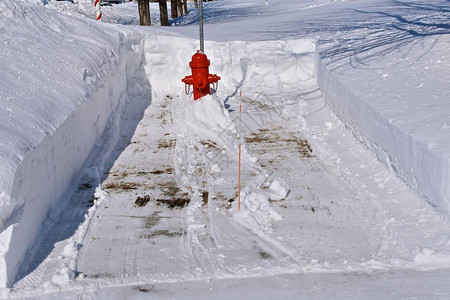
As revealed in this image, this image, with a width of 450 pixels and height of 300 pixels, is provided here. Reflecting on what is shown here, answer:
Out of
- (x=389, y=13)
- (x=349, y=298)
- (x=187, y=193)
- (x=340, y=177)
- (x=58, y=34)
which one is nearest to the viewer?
(x=349, y=298)

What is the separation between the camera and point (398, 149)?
278 inches

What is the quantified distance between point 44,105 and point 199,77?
434 cm

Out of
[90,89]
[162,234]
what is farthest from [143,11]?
[162,234]

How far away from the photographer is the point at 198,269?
5.30 m

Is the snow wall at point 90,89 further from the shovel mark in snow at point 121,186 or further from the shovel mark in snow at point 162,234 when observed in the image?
the shovel mark in snow at point 162,234

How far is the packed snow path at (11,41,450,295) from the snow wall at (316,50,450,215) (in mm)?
166

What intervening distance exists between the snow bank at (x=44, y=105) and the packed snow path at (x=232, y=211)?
1.08 feet

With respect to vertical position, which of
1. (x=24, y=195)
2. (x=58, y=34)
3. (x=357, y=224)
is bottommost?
(x=357, y=224)

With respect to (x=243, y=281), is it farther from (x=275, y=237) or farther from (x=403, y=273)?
(x=403, y=273)

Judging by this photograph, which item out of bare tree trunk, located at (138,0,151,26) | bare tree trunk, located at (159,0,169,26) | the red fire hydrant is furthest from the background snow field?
bare tree trunk, located at (159,0,169,26)

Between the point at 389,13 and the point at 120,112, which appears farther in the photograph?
the point at 389,13

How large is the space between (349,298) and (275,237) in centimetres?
135

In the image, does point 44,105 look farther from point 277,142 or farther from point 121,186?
point 277,142

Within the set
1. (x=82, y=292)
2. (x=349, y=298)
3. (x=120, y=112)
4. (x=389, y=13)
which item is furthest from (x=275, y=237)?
(x=389, y=13)
